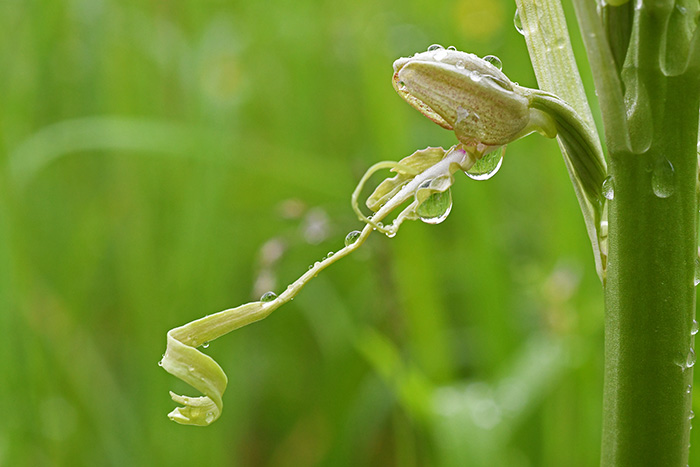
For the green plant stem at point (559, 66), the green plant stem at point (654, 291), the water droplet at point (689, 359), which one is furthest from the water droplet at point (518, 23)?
the water droplet at point (689, 359)

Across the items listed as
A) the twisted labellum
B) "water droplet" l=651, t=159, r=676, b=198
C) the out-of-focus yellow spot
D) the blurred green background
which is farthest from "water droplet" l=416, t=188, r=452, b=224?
the out-of-focus yellow spot

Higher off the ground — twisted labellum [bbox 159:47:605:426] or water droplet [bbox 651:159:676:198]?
twisted labellum [bbox 159:47:605:426]

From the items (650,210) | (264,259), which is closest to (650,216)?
(650,210)

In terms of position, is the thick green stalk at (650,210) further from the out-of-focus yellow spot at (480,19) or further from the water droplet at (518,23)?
the out-of-focus yellow spot at (480,19)

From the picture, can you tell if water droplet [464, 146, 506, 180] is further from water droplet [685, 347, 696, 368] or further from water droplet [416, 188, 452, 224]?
water droplet [685, 347, 696, 368]

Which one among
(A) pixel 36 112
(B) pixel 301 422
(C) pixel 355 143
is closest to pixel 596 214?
(B) pixel 301 422

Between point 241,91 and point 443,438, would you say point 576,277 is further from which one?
point 241,91
